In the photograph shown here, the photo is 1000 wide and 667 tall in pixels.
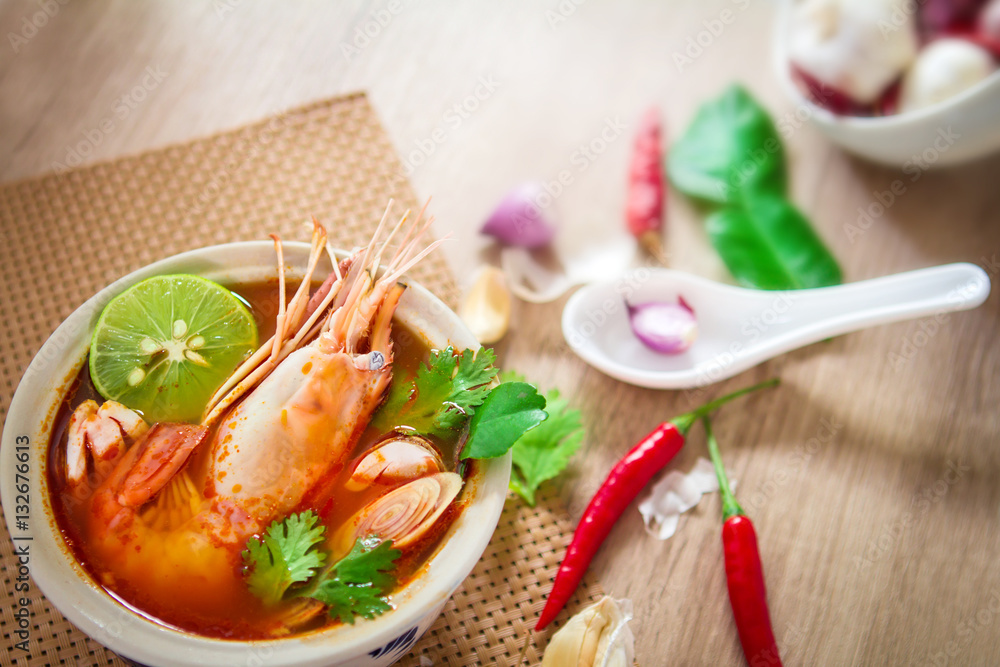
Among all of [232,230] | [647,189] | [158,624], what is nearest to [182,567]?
[158,624]

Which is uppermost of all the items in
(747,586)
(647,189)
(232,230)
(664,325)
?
(232,230)

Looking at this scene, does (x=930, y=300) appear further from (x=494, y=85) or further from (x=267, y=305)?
(x=267, y=305)

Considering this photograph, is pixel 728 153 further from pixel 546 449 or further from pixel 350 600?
pixel 350 600

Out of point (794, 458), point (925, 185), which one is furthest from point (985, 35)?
point (794, 458)

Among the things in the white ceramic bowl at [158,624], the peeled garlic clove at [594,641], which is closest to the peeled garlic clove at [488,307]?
the white ceramic bowl at [158,624]

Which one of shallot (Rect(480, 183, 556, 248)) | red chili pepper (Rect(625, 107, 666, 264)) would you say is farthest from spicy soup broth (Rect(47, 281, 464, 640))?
red chili pepper (Rect(625, 107, 666, 264))

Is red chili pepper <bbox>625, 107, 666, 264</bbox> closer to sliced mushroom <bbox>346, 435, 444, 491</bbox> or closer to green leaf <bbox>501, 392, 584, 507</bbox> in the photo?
green leaf <bbox>501, 392, 584, 507</bbox>
